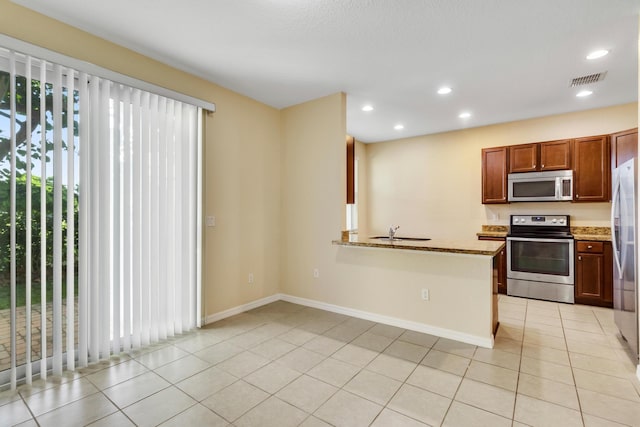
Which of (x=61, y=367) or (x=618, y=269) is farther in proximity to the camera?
(x=618, y=269)

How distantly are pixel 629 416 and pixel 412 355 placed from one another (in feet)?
4.46

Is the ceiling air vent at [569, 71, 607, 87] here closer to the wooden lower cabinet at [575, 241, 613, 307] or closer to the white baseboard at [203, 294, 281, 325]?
the wooden lower cabinet at [575, 241, 613, 307]

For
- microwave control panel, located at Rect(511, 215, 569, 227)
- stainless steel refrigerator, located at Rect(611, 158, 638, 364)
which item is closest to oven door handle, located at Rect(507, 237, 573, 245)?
microwave control panel, located at Rect(511, 215, 569, 227)

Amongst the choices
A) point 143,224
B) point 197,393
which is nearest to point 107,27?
point 143,224

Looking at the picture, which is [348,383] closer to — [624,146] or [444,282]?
[444,282]

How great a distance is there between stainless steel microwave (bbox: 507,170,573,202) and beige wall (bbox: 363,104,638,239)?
0.27 metres

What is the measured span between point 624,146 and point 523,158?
1.33 meters

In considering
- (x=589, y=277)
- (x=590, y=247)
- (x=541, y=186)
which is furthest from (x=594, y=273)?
(x=541, y=186)

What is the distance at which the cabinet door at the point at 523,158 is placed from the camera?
449cm

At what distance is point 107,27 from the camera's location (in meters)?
2.43

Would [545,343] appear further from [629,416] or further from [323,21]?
[323,21]

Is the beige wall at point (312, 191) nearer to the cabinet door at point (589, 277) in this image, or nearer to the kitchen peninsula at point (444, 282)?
the kitchen peninsula at point (444, 282)

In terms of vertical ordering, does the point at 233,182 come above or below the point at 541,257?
above

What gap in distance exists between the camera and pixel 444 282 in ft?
10.1
